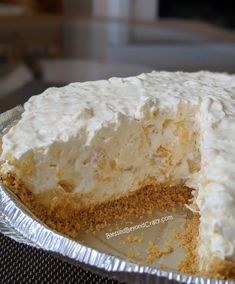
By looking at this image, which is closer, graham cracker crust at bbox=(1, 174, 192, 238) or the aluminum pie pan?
the aluminum pie pan

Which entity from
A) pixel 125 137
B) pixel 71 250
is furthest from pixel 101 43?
pixel 71 250

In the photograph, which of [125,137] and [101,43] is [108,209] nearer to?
[125,137]

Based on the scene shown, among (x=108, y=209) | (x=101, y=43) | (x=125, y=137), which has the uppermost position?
(x=125, y=137)

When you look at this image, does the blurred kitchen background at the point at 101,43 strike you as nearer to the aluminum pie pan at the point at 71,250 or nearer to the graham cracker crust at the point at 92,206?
the graham cracker crust at the point at 92,206

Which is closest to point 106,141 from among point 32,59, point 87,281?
point 87,281

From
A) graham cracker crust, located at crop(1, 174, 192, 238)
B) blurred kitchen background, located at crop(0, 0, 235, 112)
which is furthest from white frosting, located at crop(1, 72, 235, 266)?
blurred kitchen background, located at crop(0, 0, 235, 112)

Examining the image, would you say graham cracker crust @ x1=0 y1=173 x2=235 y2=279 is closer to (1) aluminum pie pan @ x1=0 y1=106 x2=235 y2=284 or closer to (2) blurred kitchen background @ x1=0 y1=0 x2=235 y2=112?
(1) aluminum pie pan @ x1=0 y1=106 x2=235 y2=284

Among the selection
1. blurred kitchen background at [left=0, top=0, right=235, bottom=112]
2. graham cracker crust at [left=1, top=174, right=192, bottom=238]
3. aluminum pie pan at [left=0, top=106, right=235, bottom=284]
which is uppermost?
aluminum pie pan at [left=0, top=106, right=235, bottom=284]
